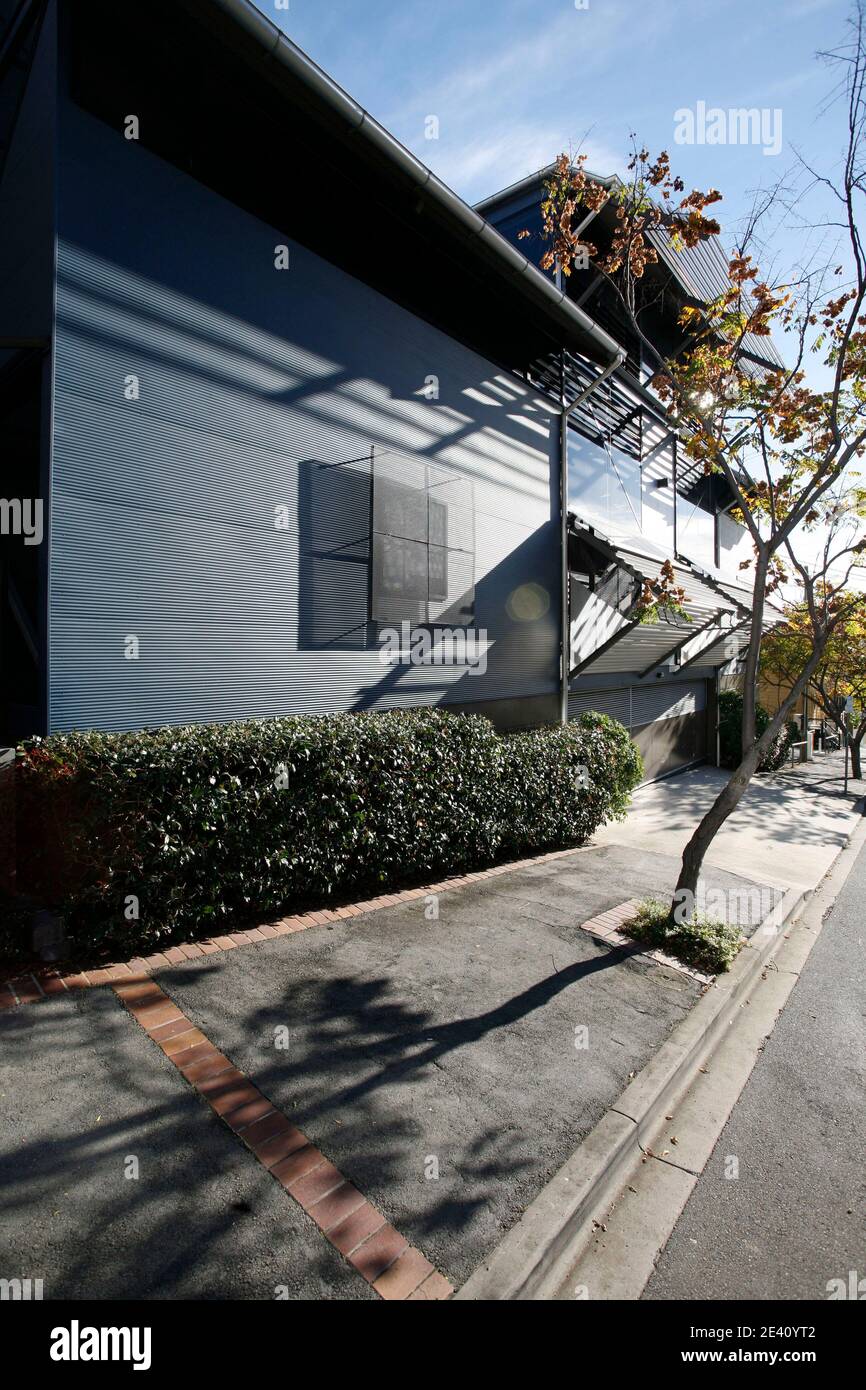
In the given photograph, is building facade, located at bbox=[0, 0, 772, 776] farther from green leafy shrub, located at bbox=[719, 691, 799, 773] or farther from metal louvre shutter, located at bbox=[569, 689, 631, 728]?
green leafy shrub, located at bbox=[719, 691, 799, 773]

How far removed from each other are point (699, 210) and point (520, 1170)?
25.5ft

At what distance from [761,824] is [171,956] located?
11.4 m

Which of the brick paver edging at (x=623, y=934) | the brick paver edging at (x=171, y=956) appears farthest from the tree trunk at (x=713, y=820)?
the brick paver edging at (x=171, y=956)

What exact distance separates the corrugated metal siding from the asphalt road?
17.8ft

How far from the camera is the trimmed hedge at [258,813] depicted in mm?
4695

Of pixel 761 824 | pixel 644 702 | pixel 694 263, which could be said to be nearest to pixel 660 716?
pixel 644 702

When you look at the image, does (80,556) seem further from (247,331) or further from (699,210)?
(699,210)

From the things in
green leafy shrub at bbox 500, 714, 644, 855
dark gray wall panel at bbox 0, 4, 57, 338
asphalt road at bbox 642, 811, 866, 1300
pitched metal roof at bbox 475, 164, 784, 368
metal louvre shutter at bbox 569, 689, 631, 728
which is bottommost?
asphalt road at bbox 642, 811, 866, 1300

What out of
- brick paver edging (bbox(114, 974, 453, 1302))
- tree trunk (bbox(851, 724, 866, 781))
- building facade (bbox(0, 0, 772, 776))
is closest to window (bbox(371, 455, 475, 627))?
building facade (bbox(0, 0, 772, 776))

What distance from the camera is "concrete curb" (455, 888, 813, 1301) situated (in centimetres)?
263

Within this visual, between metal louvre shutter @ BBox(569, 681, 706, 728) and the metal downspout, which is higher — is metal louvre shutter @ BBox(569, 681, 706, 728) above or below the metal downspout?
below

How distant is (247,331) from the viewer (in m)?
7.07

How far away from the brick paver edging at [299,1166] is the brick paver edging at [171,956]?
452 millimetres

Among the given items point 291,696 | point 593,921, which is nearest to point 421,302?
point 291,696
